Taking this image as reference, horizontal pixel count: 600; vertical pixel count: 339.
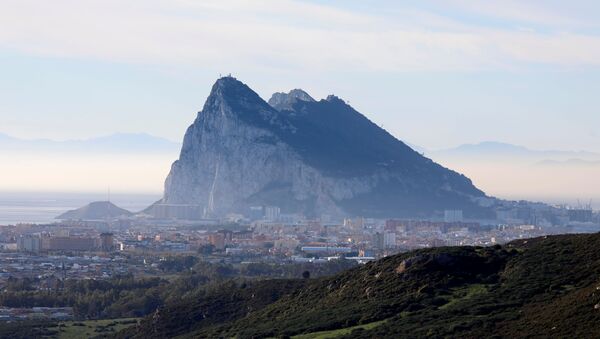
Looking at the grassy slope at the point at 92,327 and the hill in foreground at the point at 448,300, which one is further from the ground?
the hill in foreground at the point at 448,300

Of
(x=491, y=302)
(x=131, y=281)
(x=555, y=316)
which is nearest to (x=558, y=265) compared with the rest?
(x=491, y=302)

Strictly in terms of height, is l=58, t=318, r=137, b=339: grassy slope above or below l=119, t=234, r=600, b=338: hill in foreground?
below

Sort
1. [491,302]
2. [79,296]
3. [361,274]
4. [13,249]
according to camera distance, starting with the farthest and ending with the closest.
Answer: [13,249] < [79,296] < [361,274] < [491,302]

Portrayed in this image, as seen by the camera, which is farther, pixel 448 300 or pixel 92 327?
pixel 92 327

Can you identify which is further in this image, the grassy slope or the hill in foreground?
the grassy slope

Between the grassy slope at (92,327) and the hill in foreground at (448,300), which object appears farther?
the grassy slope at (92,327)

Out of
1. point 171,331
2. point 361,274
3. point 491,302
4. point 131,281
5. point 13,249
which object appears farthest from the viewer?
point 13,249

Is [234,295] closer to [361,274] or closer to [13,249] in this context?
[361,274]

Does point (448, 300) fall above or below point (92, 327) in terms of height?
above
